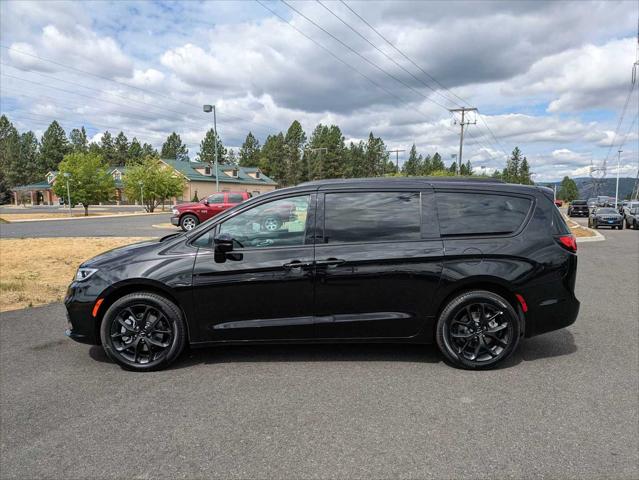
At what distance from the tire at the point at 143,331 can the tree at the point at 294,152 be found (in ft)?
308

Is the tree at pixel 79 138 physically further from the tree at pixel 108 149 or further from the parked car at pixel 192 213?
the parked car at pixel 192 213

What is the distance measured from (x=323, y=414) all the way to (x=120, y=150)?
409 feet

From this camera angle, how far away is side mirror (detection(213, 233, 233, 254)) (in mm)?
3992

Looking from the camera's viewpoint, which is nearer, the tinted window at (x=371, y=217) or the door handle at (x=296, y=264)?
the door handle at (x=296, y=264)

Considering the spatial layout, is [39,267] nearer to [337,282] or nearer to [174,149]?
[337,282]

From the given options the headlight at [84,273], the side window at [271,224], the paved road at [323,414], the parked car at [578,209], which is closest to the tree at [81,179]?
the paved road at [323,414]

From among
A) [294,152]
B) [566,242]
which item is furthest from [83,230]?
[294,152]

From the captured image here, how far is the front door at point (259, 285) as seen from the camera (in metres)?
4.06

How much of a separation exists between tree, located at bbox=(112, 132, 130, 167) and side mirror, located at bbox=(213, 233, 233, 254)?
121m

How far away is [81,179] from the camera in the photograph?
38.6 m

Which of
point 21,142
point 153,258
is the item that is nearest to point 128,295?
point 153,258

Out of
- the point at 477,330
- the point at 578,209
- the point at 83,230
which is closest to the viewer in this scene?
the point at 477,330

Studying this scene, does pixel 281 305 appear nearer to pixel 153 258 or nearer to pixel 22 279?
pixel 153 258

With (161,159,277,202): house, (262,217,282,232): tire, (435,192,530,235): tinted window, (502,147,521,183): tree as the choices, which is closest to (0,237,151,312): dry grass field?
(262,217,282,232): tire
